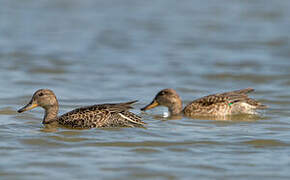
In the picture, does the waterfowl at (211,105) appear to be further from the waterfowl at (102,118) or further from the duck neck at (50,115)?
the duck neck at (50,115)

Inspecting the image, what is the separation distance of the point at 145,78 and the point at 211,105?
3.40 m

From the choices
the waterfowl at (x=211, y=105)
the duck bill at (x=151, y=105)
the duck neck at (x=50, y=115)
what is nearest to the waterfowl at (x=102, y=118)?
the duck neck at (x=50, y=115)

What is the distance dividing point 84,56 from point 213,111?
6.44 meters

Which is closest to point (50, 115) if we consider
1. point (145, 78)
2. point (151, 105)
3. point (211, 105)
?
point (151, 105)

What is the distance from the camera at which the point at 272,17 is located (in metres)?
22.9

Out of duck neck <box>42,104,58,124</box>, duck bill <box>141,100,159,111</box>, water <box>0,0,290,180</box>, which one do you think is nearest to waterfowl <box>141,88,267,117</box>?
duck bill <box>141,100,159,111</box>

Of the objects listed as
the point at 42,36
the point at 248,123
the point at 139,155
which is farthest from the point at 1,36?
the point at 139,155

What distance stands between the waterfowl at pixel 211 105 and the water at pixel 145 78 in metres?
0.28

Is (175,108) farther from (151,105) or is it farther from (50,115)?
(50,115)

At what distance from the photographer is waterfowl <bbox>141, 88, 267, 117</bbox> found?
10625 millimetres

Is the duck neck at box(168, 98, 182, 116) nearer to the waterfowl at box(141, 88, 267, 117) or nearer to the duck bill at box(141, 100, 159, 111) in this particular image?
the waterfowl at box(141, 88, 267, 117)

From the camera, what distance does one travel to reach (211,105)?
35.1ft

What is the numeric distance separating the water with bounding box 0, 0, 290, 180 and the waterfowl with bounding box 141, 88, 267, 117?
284mm

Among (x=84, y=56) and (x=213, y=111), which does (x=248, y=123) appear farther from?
(x=84, y=56)
